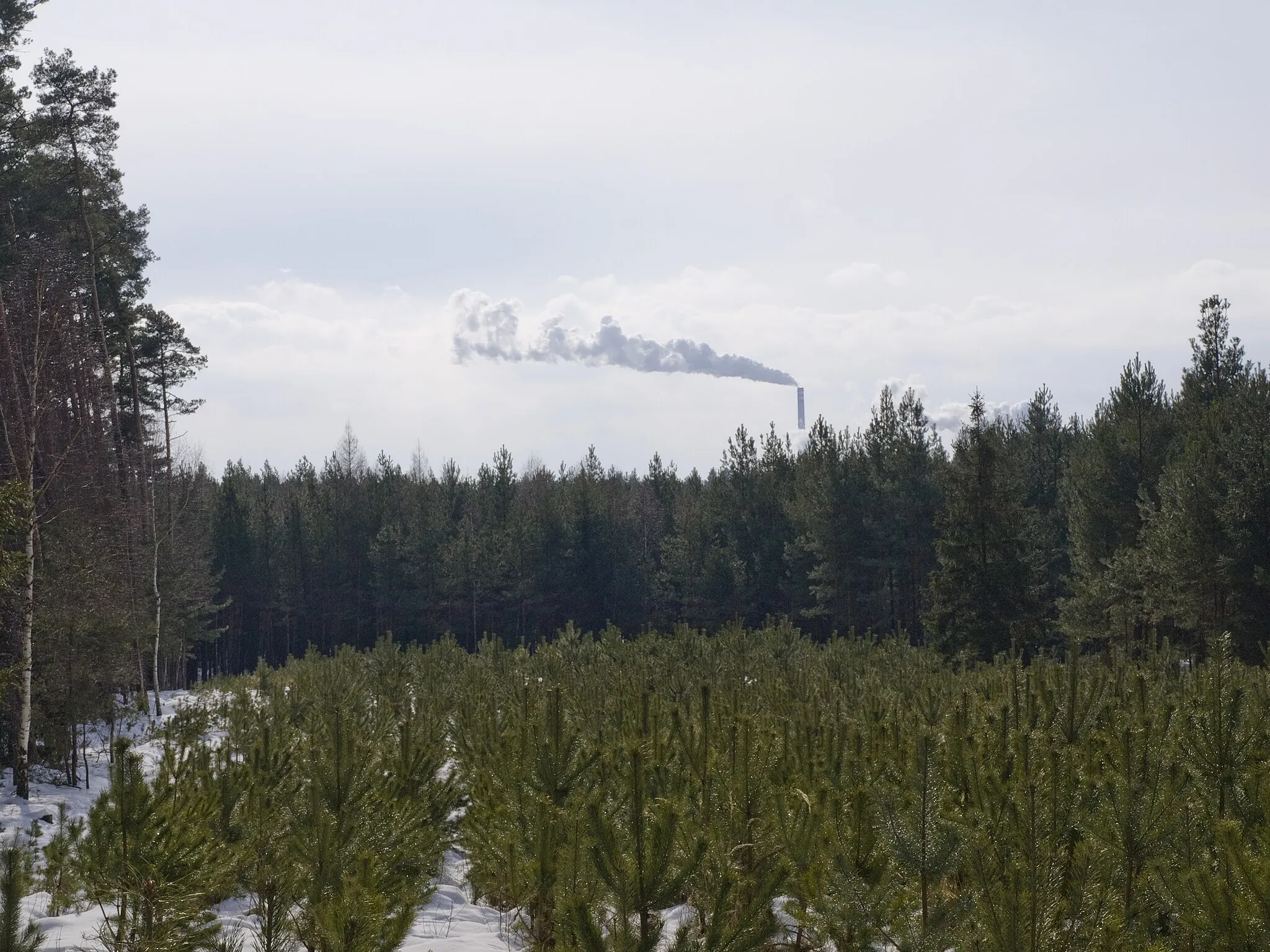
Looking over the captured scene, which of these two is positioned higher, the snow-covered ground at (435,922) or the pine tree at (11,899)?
the pine tree at (11,899)

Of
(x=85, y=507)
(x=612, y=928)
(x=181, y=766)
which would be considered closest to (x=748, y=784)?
(x=612, y=928)

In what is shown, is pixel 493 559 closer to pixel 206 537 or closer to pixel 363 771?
pixel 206 537

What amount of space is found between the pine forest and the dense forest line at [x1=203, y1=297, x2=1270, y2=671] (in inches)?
7.7

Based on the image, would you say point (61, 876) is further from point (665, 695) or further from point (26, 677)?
point (665, 695)

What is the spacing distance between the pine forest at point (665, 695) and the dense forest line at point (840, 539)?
20cm

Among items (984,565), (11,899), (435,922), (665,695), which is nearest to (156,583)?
(665,695)

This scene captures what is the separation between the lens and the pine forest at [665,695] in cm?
518

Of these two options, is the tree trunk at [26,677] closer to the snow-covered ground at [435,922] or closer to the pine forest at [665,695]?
the pine forest at [665,695]

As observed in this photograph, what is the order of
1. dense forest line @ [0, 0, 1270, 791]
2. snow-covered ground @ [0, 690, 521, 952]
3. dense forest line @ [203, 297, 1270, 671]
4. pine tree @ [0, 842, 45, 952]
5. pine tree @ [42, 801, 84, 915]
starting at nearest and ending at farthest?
pine tree @ [0, 842, 45, 952] → snow-covered ground @ [0, 690, 521, 952] → pine tree @ [42, 801, 84, 915] → dense forest line @ [0, 0, 1270, 791] → dense forest line @ [203, 297, 1270, 671]

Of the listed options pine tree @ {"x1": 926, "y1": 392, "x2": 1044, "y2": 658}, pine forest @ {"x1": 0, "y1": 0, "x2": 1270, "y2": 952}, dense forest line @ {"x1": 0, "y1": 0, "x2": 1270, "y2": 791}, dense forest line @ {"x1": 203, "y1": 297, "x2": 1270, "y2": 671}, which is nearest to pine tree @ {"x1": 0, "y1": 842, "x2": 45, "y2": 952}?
pine forest @ {"x1": 0, "y1": 0, "x2": 1270, "y2": 952}

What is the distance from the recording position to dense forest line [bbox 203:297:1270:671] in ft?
83.6

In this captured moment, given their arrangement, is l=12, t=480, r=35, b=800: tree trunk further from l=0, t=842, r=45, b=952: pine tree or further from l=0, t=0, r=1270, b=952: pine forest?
l=0, t=842, r=45, b=952: pine tree

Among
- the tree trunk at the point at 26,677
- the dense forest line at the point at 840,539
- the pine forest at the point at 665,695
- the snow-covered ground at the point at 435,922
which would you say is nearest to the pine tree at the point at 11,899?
the pine forest at the point at 665,695

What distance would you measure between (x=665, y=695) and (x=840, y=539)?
25660 millimetres
